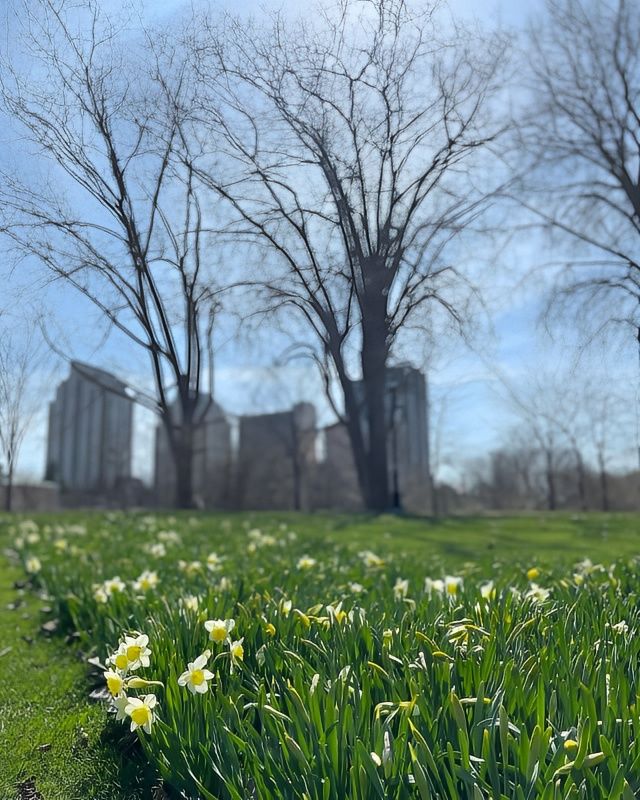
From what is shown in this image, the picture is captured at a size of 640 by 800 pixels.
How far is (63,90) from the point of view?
10.7 feet

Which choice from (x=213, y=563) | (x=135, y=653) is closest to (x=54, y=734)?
(x=135, y=653)

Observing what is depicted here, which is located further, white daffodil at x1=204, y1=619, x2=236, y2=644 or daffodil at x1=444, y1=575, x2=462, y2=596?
daffodil at x1=444, y1=575, x2=462, y2=596

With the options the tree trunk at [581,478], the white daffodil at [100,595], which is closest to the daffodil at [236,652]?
the white daffodil at [100,595]

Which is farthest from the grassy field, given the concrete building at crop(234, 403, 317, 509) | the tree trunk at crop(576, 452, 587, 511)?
the concrete building at crop(234, 403, 317, 509)

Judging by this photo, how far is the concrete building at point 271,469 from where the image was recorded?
86.8 feet

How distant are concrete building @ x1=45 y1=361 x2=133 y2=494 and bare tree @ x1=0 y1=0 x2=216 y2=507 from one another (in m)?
0.73

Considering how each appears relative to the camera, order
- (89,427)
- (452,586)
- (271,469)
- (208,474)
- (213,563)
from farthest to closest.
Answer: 1. (208,474)
2. (271,469)
3. (89,427)
4. (213,563)
5. (452,586)

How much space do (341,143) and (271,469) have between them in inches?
1199

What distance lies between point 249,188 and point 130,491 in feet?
98.9

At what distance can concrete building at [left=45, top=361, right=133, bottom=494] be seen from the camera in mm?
4160

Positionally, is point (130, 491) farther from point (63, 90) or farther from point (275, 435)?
point (63, 90)

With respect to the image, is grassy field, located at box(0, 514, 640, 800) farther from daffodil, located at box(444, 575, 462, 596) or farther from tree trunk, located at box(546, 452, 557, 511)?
tree trunk, located at box(546, 452, 557, 511)

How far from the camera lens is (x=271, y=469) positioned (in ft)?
110

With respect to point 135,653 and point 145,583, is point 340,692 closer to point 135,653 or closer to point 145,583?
point 135,653
